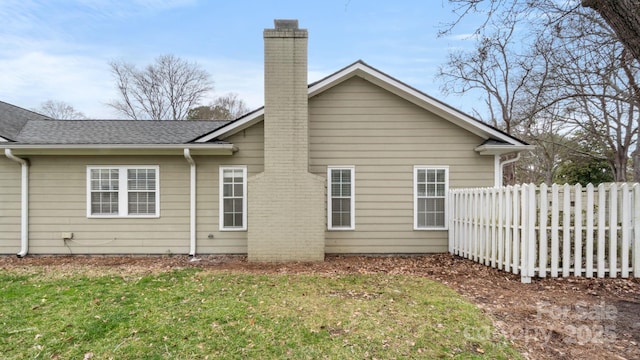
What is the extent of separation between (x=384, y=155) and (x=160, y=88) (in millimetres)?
27630

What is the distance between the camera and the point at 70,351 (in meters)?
3.33

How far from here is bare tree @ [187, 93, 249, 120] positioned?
26.7 meters

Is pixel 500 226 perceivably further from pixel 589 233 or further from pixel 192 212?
pixel 192 212

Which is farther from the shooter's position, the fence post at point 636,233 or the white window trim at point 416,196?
the white window trim at point 416,196

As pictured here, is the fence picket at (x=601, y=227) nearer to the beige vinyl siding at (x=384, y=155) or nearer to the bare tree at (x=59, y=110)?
the beige vinyl siding at (x=384, y=155)

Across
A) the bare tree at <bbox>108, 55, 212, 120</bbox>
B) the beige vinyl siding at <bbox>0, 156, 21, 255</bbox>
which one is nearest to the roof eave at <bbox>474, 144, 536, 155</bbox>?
the beige vinyl siding at <bbox>0, 156, 21, 255</bbox>

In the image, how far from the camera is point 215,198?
798 cm

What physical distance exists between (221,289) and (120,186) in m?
4.55

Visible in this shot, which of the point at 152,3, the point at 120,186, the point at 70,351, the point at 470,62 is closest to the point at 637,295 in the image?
the point at 70,351

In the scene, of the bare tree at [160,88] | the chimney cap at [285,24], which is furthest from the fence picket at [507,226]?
the bare tree at [160,88]

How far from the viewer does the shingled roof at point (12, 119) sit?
8129 mm

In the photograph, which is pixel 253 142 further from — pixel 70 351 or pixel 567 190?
pixel 567 190

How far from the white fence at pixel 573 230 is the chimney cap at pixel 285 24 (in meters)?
5.67

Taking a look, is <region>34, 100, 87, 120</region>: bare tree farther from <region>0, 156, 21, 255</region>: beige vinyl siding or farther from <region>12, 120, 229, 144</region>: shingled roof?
<region>0, 156, 21, 255</region>: beige vinyl siding
